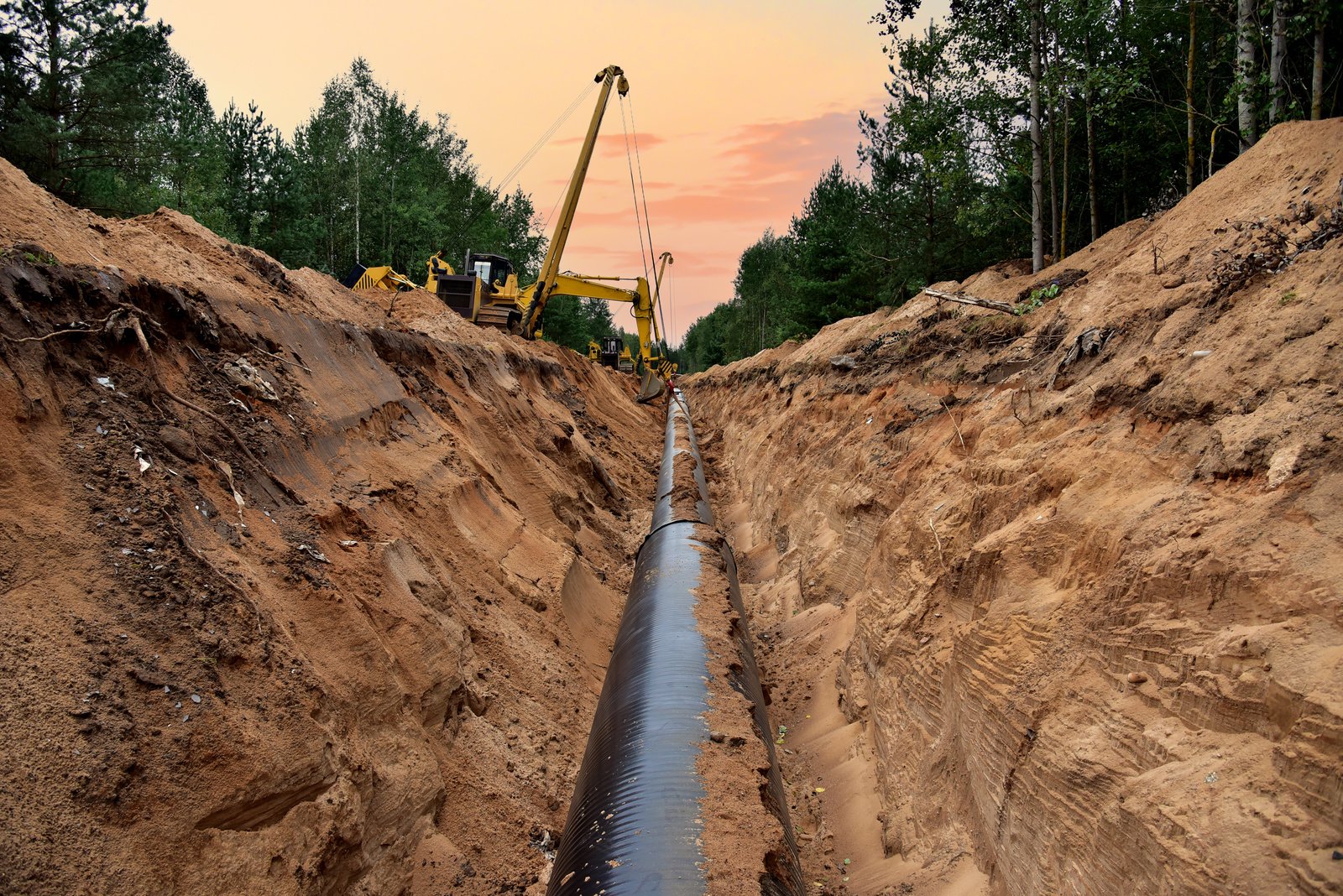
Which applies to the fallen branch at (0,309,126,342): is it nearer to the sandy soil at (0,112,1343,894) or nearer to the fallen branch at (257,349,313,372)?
the sandy soil at (0,112,1343,894)

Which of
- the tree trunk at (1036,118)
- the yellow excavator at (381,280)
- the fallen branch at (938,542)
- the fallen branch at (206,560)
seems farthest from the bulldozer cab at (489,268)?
the fallen branch at (206,560)

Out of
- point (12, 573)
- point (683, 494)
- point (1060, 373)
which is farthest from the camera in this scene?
point (683, 494)

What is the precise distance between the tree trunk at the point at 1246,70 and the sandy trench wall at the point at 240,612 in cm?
1047

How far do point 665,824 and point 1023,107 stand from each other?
58.5 ft

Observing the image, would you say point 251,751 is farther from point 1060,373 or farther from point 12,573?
point 1060,373

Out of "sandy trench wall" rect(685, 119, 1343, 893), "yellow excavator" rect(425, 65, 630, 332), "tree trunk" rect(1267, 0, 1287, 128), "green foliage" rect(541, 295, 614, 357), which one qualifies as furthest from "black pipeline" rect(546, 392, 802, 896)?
"green foliage" rect(541, 295, 614, 357)

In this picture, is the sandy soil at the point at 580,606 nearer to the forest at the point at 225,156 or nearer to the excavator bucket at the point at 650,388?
the forest at the point at 225,156

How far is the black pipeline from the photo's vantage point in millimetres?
3539

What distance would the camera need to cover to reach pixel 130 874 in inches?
118

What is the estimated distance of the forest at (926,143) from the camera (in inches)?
473

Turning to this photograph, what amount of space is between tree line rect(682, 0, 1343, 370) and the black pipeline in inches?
243

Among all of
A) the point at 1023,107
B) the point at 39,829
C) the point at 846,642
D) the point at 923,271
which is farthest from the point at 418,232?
the point at 39,829

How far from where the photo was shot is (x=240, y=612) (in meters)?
4.12

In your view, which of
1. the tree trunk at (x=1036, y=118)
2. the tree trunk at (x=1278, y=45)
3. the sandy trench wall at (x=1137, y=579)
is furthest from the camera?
the tree trunk at (x=1036, y=118)
